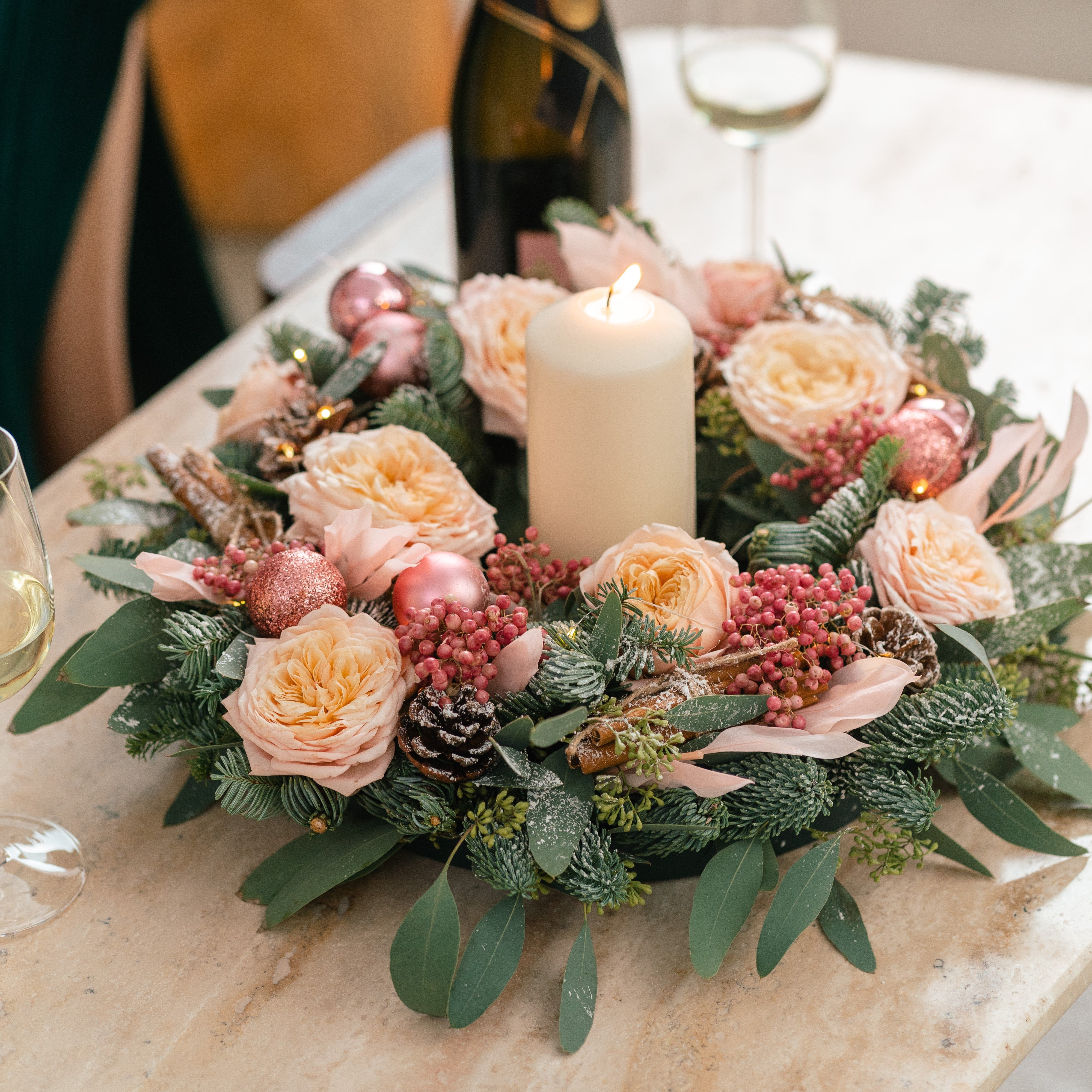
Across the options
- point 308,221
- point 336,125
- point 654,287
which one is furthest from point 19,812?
point 336,125

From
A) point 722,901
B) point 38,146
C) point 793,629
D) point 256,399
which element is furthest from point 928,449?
point 38,146

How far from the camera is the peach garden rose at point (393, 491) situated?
1.84 ft

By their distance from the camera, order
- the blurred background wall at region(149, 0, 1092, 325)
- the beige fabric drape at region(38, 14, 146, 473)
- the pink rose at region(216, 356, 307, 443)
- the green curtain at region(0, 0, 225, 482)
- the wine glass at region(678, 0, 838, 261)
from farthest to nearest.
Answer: the blurred background wall at region(149, 0, 1092, 325) → the beige fabric drape at region(38, 14, 146, 473) → the green curtain at region(0, 0, 225, 482) → the wine glass at region(678, 0, 838, 261) → the pink rose at region(216, 356, 307, 443)

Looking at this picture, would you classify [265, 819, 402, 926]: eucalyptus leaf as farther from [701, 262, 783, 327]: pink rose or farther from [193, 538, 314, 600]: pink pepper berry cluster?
[701, 262, 783, 327]: pink rose

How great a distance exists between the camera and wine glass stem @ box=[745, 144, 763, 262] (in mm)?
968

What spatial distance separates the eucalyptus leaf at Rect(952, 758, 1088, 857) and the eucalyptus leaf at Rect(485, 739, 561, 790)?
0.19m

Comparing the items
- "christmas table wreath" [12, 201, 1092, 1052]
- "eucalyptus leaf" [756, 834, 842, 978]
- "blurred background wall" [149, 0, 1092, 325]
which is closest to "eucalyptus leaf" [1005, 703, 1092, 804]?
"christmas table wreath" [12, 201, 1092, 1052]

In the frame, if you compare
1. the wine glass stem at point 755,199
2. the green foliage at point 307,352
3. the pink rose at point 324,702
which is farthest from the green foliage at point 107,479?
the wine glass stem at point 755,199

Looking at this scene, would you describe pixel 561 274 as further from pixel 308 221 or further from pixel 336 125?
pixel 336 125

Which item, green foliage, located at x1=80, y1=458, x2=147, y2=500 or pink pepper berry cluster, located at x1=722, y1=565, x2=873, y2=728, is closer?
pink pepper berry cluster, located at x1=722, y1=565, x2=873, y2=728

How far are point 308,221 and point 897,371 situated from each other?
86 cm

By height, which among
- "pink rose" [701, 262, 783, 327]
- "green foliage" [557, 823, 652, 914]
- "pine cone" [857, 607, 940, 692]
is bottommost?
"green foliage" [557, 823, 652, 914]

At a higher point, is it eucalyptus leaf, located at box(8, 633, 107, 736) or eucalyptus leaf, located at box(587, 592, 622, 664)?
eucalyptus leaf, located at box(587, 592, 622, 664)

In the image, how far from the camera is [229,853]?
1.83 feet
